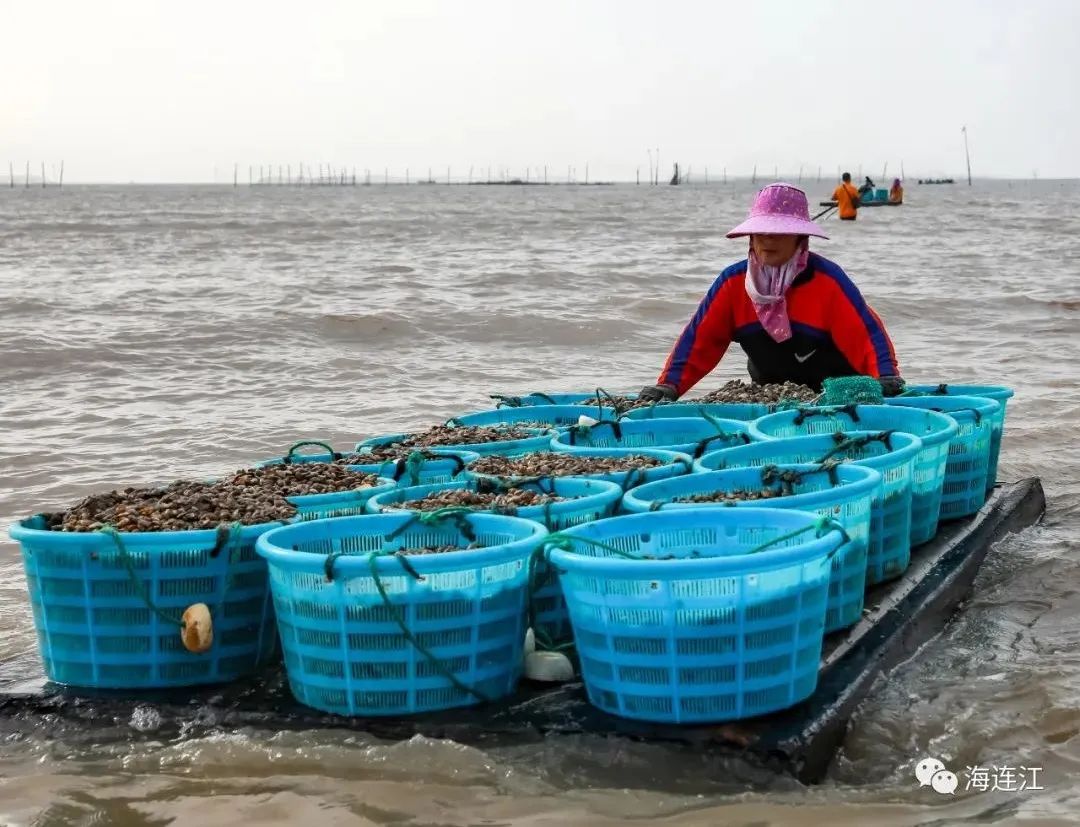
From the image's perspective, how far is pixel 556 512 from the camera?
136 inches

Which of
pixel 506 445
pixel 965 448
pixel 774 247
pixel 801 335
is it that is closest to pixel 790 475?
pixel 506 445

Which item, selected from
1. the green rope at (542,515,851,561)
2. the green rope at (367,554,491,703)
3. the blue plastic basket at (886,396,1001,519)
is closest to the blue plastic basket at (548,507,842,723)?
the green rope at (542,515,851,561)

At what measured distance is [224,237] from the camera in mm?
32594

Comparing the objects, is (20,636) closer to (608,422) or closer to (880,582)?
(608,422)

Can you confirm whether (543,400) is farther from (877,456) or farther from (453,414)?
(453,414)

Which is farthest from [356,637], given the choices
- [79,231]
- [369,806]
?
[79,231]

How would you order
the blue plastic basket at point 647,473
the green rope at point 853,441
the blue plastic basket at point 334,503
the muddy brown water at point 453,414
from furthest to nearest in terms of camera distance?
the green rope at point 853,441 → the blue plastic basket at point 647,473 → the blue plastic basket at point 334,503 → the muddy brown water at point 453,414

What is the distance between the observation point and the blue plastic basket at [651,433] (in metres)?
4.67

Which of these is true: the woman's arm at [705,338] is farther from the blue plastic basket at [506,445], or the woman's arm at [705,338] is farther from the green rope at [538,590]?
the green rope at [538,590]

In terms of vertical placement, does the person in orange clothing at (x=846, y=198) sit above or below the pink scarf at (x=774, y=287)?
above

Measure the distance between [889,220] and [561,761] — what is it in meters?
42.6

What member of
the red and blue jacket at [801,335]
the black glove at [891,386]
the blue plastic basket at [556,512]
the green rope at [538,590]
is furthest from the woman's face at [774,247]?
the green rope at [538,590]

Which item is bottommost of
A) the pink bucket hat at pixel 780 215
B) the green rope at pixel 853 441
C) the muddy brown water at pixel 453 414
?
the muddy brown water at pixel 453 414

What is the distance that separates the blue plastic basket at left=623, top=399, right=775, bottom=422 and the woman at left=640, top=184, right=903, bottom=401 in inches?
21.6
